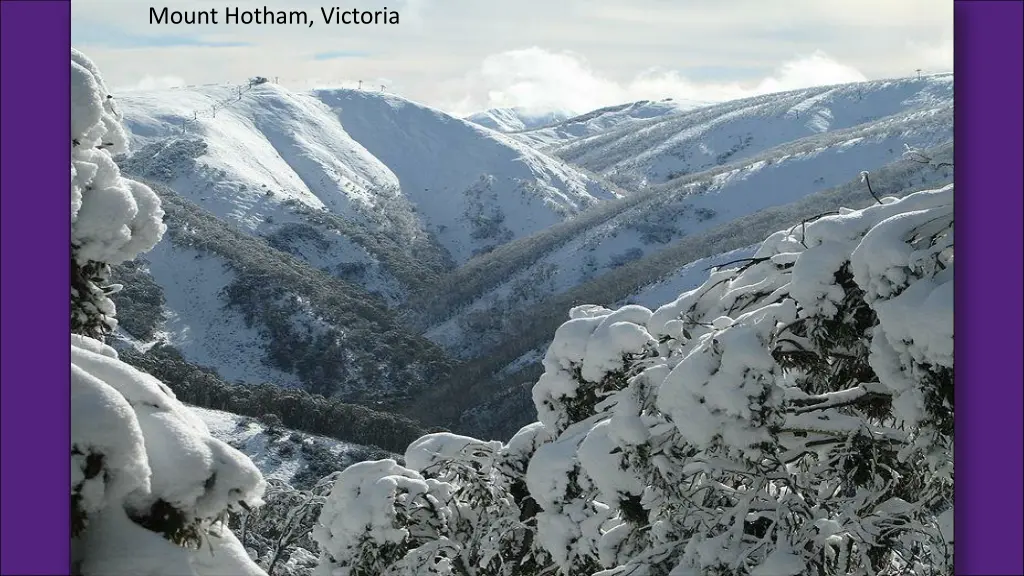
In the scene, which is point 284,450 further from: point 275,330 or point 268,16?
point 268,16

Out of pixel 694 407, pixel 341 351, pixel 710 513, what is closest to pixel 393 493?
pixel 710 513

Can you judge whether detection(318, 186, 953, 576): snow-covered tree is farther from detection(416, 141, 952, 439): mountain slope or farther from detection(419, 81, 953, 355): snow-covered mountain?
detection(419, 81, 953, 355): snow-covered mountain

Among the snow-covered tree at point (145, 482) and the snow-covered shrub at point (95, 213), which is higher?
the snow-covered shrub at point (95, 213)

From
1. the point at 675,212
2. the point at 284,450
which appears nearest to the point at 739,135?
the point at 675,212

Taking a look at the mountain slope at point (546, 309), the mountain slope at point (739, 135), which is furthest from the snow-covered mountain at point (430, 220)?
the mountain slope at point (739, 135)

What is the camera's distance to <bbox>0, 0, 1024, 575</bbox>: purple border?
150 inches

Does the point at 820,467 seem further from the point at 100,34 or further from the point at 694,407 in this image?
the point at 100,34
